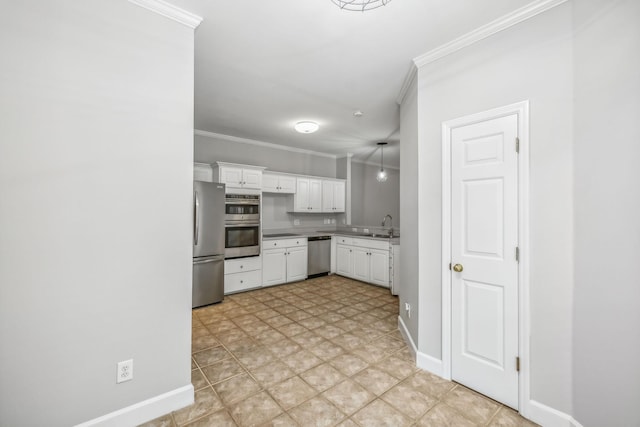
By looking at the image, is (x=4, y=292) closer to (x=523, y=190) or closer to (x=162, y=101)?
(x=162, y=101)

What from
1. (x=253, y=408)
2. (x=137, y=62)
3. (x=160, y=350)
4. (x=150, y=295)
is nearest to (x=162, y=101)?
(x=137, y=62)

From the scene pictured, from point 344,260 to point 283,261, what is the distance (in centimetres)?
133

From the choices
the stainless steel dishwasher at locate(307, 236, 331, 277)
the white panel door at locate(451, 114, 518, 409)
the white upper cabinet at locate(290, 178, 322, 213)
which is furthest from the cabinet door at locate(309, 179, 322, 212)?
the white panel door at locate(451, 114, 518, 409)

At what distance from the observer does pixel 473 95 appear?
2150 millimetres

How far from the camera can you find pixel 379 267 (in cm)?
509

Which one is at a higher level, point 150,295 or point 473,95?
point 473,95

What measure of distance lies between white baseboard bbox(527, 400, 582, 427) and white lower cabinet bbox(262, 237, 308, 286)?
3.97 metres

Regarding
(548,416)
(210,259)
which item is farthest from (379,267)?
(548,416)

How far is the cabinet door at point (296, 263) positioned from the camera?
5.33 meters

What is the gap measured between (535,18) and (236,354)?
3603 mm

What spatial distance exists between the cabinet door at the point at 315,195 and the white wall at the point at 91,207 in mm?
4145

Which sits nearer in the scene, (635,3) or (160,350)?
(635,3)

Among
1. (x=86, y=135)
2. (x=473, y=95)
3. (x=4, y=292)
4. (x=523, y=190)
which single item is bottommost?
(x=4, y=292)

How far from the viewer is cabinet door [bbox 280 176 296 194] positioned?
562cm
